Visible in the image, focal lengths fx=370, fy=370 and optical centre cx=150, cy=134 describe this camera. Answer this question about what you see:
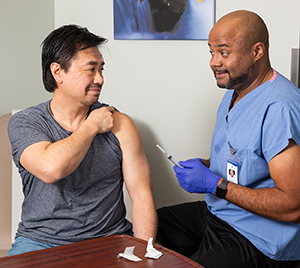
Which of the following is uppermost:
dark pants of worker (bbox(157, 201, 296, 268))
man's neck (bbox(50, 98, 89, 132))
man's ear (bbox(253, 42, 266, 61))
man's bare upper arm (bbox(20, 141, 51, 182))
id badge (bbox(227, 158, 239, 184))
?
man's ear (bbox(253, 42, 266, 61))

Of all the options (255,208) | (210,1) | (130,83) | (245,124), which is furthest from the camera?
(130,83)

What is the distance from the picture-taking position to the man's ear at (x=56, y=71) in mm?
1438

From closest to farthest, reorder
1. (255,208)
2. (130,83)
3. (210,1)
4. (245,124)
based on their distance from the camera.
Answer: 1. (255,208)
2. (245,124)
3. (210,1)
4. (130,83)

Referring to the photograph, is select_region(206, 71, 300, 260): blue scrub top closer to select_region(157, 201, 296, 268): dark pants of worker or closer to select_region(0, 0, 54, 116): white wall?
select_region(157, 201, 296, 268): dark pants of worker

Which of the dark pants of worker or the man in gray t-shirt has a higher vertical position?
the man in gray t-shirt

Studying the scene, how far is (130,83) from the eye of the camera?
2.19 meters

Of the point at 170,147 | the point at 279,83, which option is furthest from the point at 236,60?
the point at 170,147

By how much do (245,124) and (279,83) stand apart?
20 cm

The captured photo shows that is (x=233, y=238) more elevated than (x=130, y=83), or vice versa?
(x=130, y=83)

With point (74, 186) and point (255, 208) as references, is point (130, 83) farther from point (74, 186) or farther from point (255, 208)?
point (255, 208)

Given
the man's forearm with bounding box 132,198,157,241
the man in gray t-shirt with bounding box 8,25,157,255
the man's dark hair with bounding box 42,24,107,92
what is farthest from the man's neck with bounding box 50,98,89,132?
the man's forearm with bounding box 132,198,157,241

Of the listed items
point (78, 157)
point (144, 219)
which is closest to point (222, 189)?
point (144, 219)

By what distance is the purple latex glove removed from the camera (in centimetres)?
140

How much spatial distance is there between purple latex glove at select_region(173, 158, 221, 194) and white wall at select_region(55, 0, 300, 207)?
0.71 m
